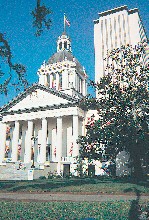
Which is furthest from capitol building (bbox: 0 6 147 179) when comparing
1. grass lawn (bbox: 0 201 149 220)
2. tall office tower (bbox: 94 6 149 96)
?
grass lawn (bbox: 0 201 149 220)

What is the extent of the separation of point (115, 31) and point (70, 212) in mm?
70229

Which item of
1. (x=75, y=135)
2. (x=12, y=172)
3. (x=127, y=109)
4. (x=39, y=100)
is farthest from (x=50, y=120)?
(x=127, y=109)

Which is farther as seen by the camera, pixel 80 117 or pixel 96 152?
pixel 80 117

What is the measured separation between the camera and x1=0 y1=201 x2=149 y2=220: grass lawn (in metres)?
9.57

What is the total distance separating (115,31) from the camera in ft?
239

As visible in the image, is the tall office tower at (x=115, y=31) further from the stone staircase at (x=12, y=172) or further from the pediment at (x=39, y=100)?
the stone staircase at (x=12, y=172)

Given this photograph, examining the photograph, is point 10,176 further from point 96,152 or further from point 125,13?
point 125,13

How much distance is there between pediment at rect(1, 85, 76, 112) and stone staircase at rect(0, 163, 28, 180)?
13973mm

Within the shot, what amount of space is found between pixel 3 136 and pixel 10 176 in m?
13.6

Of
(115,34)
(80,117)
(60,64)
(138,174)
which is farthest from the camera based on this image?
(115,34)

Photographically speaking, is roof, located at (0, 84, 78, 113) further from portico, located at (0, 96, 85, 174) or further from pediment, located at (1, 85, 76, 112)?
portico, located at (0, 96, 85, 174)

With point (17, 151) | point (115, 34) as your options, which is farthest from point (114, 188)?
point (115, 34)

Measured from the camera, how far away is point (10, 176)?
39.3 metres

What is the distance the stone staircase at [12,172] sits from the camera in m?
38.7
